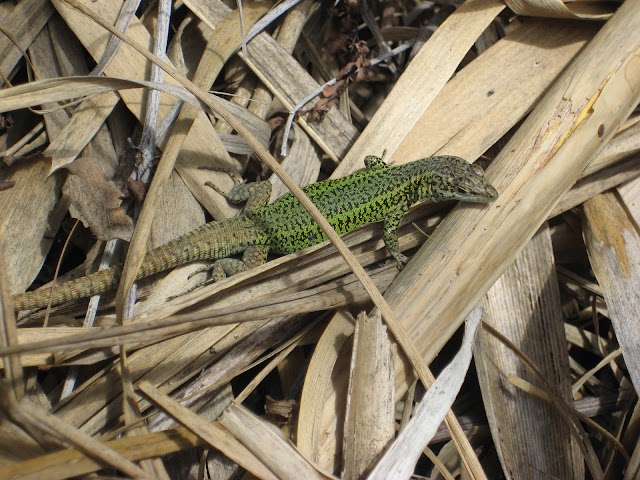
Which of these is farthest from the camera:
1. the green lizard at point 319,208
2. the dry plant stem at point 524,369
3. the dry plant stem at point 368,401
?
the green lizard at point 319,208

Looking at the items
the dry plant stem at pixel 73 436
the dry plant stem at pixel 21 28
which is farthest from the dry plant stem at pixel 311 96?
the dry plant stem at pixel 73 436

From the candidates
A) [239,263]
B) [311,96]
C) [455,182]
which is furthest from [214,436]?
[311,96]

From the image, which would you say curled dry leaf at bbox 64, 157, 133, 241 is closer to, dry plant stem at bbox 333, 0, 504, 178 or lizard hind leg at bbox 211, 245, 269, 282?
lizard hind leg at bbox 211, 245, 269, 282

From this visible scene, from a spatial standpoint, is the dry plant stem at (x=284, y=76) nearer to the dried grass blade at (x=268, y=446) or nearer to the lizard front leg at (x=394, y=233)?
the lizard front leg at (x=394, y=233)

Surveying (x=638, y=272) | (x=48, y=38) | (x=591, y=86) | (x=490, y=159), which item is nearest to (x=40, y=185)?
(x=48, y=38)

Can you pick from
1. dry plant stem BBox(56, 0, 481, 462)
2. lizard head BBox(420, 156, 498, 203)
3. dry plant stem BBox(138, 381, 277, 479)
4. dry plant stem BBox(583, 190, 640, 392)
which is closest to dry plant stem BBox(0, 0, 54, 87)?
dry plant stem BBox(56, 0, 481, 462)

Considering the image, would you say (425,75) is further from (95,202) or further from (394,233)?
(95,202)
